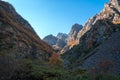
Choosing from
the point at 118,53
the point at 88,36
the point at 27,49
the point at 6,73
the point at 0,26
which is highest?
the point at 88,36

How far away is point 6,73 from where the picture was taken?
25297 millimetres

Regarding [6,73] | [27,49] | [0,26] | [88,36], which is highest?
[88,36]

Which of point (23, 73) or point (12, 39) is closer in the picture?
point (23, 73)

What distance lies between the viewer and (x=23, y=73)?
95.9 feet

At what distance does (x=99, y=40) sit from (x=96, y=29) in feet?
51.2

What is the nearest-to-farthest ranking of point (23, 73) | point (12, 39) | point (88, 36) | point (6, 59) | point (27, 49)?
1. point (6, 59)
2. point (23, 73)
3. point (12, 39)
4. point (27, 49)
5. point (88, 36)

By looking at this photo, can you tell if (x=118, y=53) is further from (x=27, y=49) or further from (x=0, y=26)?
(x=0, y=26)

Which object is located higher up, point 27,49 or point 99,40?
point 99,40

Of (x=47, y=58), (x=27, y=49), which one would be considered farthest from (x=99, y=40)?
(x=27, y=49)

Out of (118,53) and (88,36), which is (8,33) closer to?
(118,53)

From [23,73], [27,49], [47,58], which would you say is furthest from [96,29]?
[23,73]

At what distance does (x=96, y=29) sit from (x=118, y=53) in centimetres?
7398

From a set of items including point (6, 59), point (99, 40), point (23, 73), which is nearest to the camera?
point (6, 59)

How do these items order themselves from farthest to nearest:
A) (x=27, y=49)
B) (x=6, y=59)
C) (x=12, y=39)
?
(x=27, y=49)
(x=12, y=39)
(x=6, y=59)
